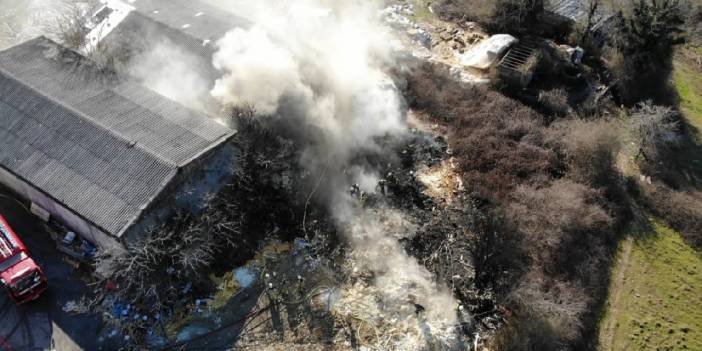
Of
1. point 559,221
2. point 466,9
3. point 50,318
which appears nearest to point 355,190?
point 559,221

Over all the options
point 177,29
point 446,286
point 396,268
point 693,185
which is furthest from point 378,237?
point 693,185

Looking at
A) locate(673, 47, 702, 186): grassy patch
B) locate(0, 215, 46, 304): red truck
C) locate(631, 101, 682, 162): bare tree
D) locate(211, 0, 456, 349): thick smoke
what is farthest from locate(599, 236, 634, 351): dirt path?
locate(0, 215, 46, 304): red truck

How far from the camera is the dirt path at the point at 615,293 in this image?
64.6 ft

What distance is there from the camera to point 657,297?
21.4 metres

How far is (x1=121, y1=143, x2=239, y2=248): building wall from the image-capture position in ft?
60.8

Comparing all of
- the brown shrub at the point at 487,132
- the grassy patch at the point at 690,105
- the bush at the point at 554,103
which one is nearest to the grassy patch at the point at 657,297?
the grassy patch at the point at 690,105

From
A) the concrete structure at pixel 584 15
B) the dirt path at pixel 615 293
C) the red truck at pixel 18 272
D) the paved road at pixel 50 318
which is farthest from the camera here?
the concrete structure at pixel 584 15

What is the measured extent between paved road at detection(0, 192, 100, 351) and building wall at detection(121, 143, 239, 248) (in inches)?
125

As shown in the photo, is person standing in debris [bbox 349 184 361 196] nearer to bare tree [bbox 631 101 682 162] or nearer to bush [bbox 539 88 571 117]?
bush [bbox 539 88 571 117]

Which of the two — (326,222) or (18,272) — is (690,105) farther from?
(18,272)

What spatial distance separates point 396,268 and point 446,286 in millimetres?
1960

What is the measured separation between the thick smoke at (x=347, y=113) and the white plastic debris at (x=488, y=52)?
484 centimetres

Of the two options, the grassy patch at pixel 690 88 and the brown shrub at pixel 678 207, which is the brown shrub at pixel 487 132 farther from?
the grassy patch at pixel 690 88

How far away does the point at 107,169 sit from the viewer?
19.1 meters
